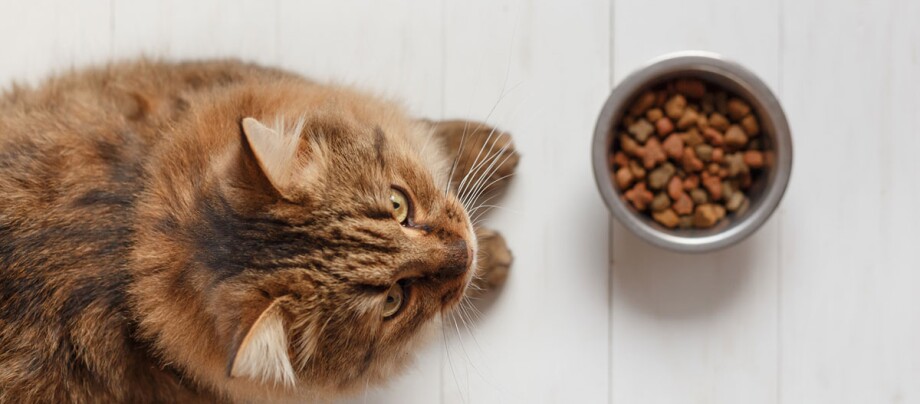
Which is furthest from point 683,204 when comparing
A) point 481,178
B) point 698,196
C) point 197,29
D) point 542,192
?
point 197,29

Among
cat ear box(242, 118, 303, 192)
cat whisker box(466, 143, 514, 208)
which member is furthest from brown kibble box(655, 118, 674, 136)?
cat ear box(242, 118, 303, 192)

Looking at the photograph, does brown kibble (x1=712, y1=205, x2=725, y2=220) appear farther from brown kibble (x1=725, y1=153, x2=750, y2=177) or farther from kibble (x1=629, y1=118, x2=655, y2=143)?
kibble (x1=629, y1=118, x2=655, y2=143)

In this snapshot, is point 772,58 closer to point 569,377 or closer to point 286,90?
point 569,377

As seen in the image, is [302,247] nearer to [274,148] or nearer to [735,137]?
[274,148]

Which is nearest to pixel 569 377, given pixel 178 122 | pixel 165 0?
pixel 178 122

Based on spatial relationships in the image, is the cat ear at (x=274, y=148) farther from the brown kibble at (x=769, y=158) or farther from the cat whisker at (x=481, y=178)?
the brown kibble at (x=769, y=158)

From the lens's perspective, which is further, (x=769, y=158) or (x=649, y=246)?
(x=649, y=246)

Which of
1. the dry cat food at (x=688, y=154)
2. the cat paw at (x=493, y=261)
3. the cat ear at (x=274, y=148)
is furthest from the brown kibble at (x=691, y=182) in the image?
the cat ear at (x=274, y=148)
